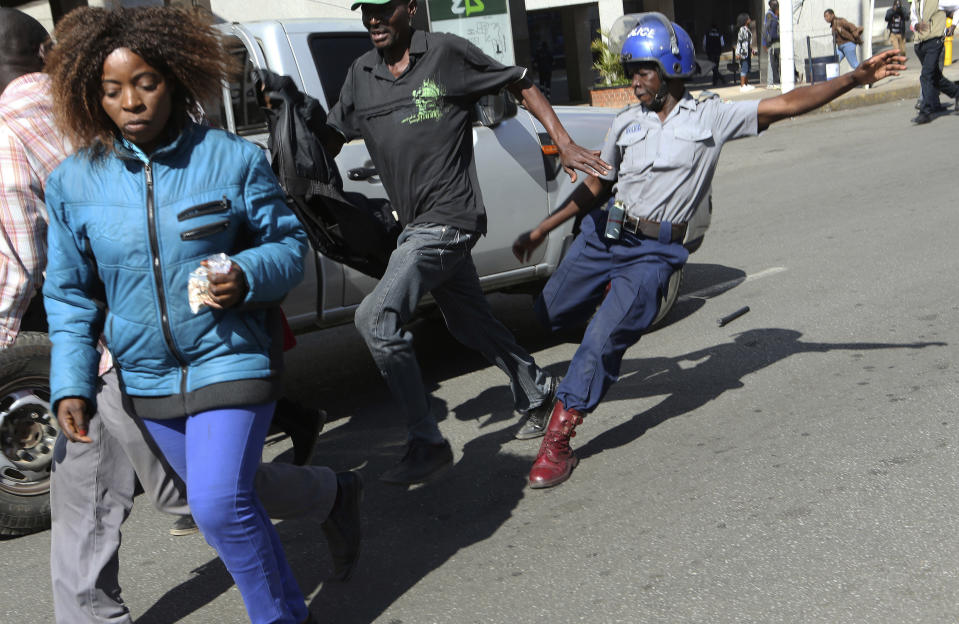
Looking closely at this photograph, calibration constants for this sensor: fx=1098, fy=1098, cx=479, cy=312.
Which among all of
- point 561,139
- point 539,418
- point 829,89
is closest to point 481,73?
point 561,139

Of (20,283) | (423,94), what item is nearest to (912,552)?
(423,94)

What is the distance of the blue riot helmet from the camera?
4.41 m

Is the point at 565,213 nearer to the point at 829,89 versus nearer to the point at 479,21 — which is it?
the point at 829,89

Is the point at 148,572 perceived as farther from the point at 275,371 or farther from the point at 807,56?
Result: the point at 807,56

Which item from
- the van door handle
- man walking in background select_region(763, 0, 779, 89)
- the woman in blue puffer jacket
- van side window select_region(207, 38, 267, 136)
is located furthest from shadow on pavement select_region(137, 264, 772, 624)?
man walking in background select_region(763, 0, 779, 89)

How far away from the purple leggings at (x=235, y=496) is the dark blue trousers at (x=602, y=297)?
5.45 feet

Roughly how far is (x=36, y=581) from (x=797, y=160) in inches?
418

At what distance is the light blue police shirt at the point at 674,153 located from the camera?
455 cm

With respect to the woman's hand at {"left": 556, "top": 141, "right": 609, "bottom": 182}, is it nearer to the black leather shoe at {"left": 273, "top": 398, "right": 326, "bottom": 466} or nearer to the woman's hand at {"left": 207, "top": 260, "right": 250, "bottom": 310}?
the black leather shoe at {"left": 273, "top": 398, "right": 326, "bottom": 466}

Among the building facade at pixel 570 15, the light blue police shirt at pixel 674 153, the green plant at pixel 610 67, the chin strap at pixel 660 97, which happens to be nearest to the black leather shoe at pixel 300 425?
the light blue police shirt at pixel 674 153

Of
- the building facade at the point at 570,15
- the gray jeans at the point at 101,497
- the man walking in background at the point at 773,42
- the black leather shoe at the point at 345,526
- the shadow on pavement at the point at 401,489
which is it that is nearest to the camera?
the gray jeans at the point at 101,497

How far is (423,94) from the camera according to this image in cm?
438

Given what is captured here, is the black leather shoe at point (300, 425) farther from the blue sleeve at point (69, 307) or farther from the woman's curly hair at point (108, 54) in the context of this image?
the woman's curly hair at point (108, 54)

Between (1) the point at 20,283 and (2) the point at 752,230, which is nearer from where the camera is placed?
(1) the point at 20,283
